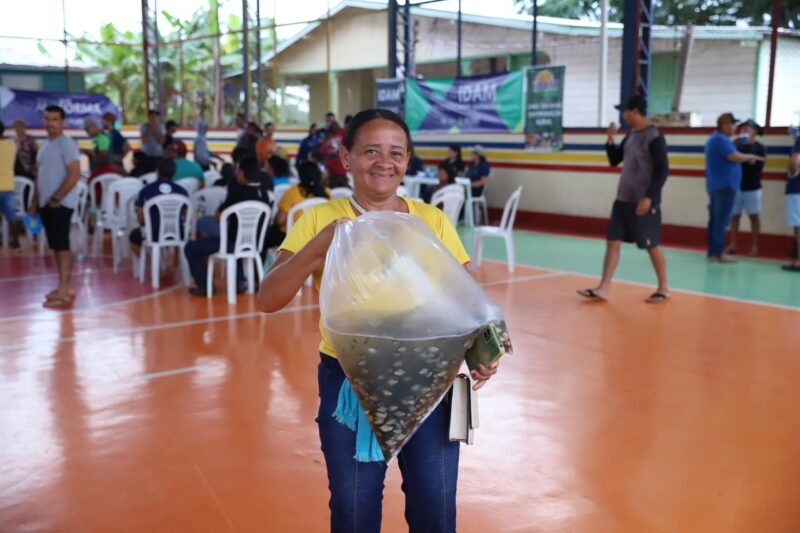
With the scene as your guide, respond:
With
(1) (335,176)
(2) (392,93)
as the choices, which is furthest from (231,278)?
(2) (392,93)

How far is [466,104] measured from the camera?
42.0 ft

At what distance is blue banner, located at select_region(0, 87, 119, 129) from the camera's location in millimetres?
18969

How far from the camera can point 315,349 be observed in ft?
17.7

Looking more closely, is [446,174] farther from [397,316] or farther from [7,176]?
[397,316]

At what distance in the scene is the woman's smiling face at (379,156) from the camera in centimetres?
191

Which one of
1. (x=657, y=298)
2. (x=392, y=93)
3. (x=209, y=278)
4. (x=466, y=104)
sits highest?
(x=392, y=93)

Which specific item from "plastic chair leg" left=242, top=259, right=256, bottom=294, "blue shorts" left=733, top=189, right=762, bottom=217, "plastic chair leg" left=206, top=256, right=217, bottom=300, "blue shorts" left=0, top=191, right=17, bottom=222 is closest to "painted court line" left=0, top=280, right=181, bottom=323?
"plastic chair leg" left=206, top=256, right=217, bottom=300

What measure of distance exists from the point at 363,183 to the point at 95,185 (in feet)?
26.9

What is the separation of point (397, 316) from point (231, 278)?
545cm

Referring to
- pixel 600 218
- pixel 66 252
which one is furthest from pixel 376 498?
pixel 600 218

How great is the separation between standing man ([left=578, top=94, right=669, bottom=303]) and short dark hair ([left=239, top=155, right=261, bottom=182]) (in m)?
3.02

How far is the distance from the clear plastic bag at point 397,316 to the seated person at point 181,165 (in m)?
7.53

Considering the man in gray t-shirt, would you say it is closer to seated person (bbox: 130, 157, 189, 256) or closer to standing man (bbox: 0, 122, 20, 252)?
standing man (bbox: 0, 122, 20, 252)

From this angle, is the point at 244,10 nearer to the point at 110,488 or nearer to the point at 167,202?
the point at 167,202
